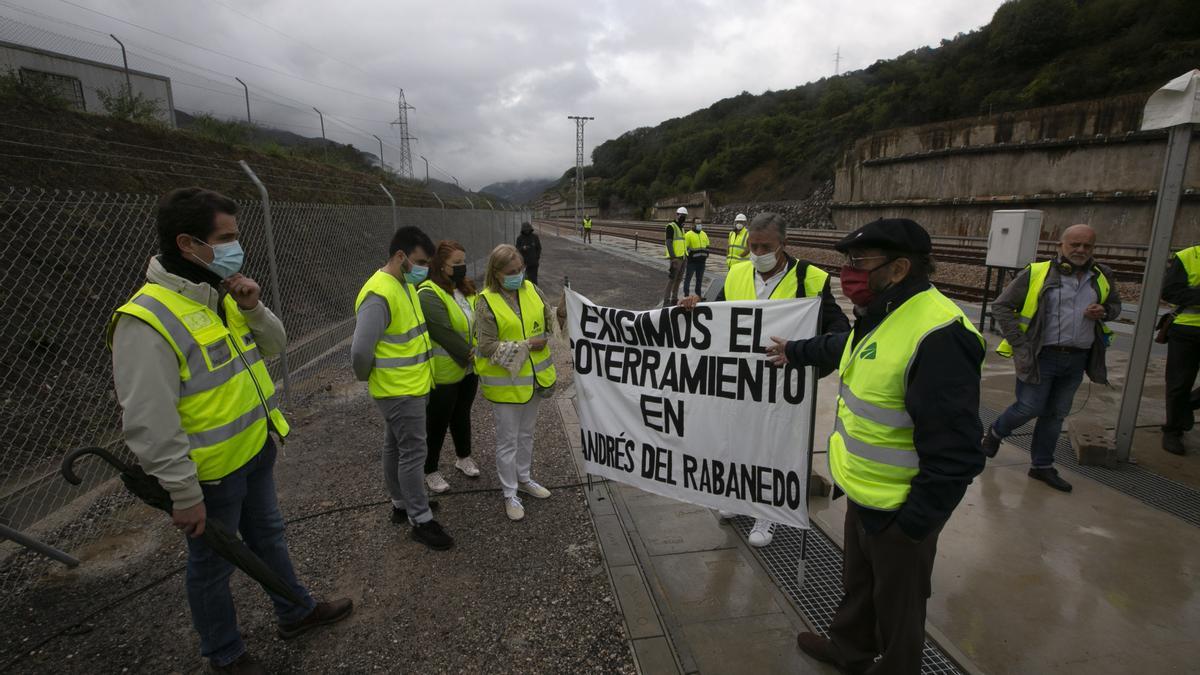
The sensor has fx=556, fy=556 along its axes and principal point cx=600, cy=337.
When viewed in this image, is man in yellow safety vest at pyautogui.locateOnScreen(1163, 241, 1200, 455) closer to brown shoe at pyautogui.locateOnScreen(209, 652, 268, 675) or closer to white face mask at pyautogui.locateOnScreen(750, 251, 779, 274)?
white face mask at pyautogui.locateOnScreen(750, 251, 779, 274)

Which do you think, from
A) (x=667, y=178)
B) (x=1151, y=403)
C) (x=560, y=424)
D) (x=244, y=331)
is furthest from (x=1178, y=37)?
(x=667, y=178)

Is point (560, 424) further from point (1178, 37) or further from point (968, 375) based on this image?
point (1178, 37)

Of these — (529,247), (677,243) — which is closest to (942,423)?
(677,243)

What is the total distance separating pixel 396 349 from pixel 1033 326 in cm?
450

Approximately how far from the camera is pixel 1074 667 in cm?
249

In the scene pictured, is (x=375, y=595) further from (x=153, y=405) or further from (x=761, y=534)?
(x=761, y=534)

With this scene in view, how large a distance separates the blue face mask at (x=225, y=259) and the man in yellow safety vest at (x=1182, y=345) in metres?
6.39

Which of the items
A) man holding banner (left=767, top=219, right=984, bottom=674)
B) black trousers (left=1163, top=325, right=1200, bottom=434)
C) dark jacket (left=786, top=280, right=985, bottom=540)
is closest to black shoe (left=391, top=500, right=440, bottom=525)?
man holding banner (left=767, top=219, right=984, bottom=674)

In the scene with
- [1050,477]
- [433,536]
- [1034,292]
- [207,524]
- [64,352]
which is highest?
[1034,292]

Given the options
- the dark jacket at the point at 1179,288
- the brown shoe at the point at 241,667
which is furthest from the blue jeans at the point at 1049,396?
the brown shoe at the point at 241,667

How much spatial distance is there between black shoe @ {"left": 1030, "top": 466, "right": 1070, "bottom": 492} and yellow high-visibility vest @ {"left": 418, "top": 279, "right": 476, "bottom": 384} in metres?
4.36

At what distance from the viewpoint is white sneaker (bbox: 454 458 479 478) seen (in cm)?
449

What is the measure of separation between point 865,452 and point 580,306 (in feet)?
6.78

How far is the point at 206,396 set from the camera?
2.22 metres
